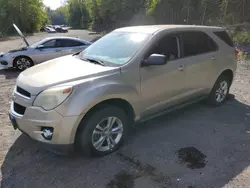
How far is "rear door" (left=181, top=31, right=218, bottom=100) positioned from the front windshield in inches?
36.6

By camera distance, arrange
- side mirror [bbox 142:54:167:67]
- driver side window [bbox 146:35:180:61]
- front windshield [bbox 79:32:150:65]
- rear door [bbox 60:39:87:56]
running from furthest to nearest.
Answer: rear door [bbox 60:39:87:56] → driver side window [bbox 146:35:180:61] → front windshield [bbox 79:32:150:65] → side mirror [bbox 142:54:167:67]

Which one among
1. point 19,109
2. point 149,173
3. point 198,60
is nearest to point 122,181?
point 149,173

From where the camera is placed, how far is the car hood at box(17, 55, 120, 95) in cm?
322

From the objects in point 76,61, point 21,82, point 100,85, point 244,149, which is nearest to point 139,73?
point 100,85

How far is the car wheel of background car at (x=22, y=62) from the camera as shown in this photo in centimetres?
943

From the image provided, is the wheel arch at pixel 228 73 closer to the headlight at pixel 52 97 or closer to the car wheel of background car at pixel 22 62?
the headlight at pixel 52 97

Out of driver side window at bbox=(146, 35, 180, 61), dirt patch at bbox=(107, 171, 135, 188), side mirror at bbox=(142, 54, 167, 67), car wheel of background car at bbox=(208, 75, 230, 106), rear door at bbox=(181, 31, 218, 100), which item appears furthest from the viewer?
car wheel of background car at bbox=(208, 75, 230, 106)

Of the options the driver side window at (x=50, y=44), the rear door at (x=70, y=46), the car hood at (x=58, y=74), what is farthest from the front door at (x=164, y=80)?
the driver side window at (x=50, y=44)

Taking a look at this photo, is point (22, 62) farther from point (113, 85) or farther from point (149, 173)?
point (149, 173)

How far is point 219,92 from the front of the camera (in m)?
5.44

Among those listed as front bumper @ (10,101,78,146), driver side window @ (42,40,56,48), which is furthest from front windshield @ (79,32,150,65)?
driver side window @ (42,40,56,48)

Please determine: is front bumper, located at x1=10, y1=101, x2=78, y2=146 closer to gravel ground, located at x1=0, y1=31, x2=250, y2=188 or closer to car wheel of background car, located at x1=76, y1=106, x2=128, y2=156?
car wheel of background car, located at x1=76, y1=106, x2=128, y2=156

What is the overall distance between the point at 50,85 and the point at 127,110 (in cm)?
119

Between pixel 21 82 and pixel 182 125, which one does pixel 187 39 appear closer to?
pixel 182 125
